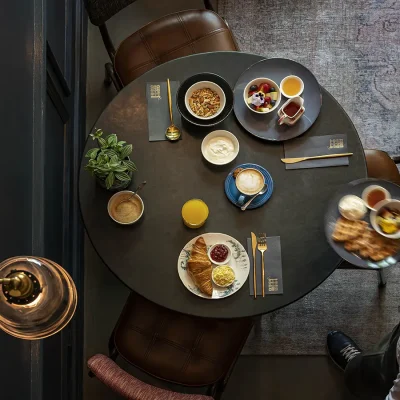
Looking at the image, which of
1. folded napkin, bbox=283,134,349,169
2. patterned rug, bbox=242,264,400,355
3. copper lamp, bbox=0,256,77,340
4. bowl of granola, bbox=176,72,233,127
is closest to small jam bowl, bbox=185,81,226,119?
bowl of granola, bbox=176,72,233,127

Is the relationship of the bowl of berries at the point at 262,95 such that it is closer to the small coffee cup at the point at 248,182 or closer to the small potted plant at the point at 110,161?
the small coffee cup at the point at 248,182

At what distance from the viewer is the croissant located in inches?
58.8

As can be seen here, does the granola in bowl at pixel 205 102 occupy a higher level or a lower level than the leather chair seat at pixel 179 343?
higher

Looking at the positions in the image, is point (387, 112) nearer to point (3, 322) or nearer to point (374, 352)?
point (374, 352)

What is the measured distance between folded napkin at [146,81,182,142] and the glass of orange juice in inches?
10.7

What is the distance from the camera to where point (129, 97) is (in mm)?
1645

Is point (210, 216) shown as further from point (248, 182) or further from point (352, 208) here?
point (352, 208)

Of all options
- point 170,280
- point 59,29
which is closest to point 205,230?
point 170,280

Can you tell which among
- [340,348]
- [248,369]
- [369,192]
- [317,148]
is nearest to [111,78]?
[317,148]

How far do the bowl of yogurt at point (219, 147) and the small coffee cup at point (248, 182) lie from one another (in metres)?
0.08

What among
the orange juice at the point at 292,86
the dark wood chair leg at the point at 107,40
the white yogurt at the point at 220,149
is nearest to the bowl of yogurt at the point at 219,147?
the white yogurt at the point at 220,149

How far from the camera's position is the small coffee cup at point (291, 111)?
1537 mm

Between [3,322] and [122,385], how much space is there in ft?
2.19

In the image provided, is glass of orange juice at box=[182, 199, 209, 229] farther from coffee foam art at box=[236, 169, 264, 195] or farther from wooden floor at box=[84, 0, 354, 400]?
wooden floor at box=[84, 0, 354, 400]
